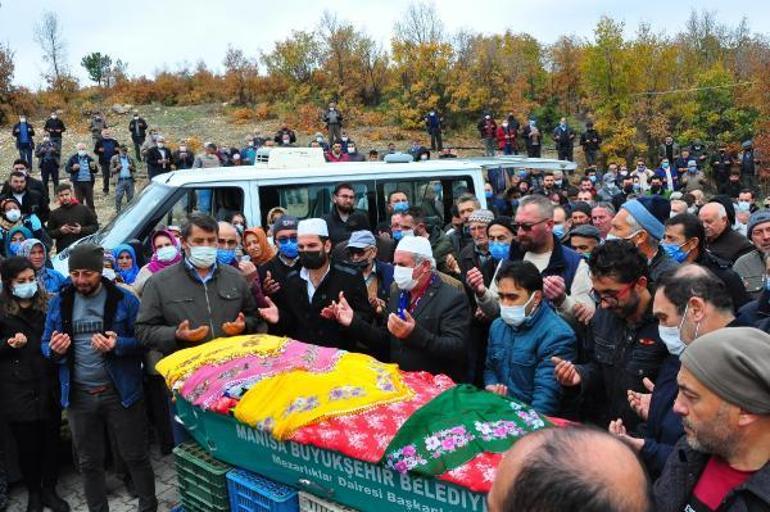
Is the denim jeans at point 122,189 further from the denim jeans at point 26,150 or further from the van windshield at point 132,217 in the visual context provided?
the van windshield at point 132,217

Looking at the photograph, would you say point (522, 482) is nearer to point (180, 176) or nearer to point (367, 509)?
point (367, 509)

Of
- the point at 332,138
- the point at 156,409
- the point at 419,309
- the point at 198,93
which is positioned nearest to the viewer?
the point at 419,309

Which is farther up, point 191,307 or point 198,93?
point 198,93

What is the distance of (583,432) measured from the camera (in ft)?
4.72

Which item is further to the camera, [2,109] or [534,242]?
[2,109]

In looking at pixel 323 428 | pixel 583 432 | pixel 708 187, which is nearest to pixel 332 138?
pixel 708 187

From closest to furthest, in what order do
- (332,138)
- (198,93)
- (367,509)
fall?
(367,509) → (332,138) → (198,93)

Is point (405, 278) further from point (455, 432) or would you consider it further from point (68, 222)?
point (68, 222)

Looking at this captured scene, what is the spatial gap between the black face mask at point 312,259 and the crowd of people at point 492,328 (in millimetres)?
13

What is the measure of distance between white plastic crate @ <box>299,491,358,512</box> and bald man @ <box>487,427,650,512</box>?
2.07 meters

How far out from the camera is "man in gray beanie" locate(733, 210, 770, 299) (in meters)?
5.74

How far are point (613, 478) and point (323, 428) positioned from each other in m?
2.17

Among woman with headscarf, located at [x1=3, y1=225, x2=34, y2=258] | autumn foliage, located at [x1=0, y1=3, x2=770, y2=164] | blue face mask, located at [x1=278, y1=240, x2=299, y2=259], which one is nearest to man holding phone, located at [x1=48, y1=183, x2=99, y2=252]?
woman with headscarf, located at [x1=3, y1=225, x2=34, y2=258]

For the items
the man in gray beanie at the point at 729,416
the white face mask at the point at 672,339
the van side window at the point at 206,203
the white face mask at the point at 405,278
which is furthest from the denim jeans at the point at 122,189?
the man in gray beanie at the point at 729,416
